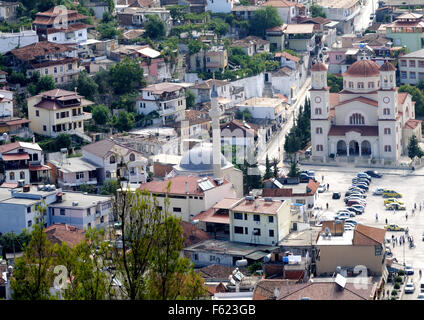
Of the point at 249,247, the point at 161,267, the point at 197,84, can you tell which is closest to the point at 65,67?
the point at 197,84

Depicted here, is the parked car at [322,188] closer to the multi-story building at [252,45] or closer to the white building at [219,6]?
the multi-story building at [252,45]

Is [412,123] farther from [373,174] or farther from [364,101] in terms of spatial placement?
[373,174]

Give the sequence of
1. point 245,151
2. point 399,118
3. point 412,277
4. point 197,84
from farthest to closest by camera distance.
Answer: point 197,84 < point 399,118 < point 245,151 < point 412,277

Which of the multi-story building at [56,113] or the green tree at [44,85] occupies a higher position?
the green tree at [44,85]

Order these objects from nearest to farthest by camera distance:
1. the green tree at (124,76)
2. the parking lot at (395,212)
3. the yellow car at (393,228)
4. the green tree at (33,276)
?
the green tree at (33,276) → the parking lot at (395,212) → the yellow car at (393,228) → the green tree at (124,76)

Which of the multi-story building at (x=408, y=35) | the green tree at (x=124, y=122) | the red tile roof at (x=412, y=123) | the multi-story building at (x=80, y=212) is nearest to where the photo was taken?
the multi-story building at (x=80, y=212)

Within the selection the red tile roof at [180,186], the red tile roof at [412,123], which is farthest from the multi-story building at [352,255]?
the red tile roof at [412,123]
